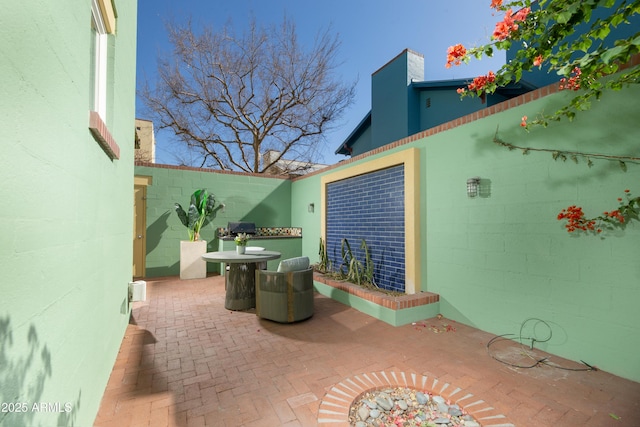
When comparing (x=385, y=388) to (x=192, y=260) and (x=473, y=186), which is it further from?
(x=192, y=260)

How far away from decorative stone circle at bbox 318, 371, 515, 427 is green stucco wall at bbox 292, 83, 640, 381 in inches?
62.4

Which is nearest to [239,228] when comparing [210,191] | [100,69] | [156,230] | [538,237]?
[210,191]

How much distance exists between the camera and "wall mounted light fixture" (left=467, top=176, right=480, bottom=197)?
3.73m

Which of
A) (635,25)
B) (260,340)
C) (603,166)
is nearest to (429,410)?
(260,340)

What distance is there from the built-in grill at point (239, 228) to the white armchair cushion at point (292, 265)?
4077mm

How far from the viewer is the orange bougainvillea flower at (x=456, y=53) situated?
2814mm

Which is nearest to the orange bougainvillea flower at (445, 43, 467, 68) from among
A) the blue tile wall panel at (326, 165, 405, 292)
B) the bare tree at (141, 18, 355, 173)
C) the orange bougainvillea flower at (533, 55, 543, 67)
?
the orange bougainvillea flower at (533, 55, 543, 67)

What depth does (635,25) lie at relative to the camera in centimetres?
564

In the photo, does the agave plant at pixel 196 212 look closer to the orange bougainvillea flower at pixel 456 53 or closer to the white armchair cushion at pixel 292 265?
the white armchair cushion at pixel 292 265

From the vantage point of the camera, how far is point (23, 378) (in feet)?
3.19

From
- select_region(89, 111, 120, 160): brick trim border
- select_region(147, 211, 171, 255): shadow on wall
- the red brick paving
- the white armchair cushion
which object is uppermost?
select_region(89, 111, 120, 160): brick trim border

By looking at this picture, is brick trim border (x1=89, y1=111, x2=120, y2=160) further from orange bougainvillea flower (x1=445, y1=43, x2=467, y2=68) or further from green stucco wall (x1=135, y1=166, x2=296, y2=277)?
green stucco wall (x1=135, y1=166, x2=296, y2=277)

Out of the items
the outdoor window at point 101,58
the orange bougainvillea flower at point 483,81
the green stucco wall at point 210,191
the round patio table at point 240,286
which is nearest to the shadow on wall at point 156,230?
the green stucco wall at point 210,191

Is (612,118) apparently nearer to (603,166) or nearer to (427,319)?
(603,166)
